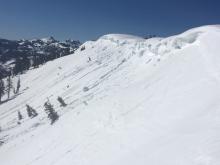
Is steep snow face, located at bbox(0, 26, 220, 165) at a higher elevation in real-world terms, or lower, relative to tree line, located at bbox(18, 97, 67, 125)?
higher

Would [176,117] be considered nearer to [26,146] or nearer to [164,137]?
[164,137]

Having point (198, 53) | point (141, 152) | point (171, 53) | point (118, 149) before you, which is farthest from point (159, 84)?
point (141, 152)

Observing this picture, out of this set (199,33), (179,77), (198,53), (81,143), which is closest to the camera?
(81,143)

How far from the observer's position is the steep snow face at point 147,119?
1448 centimetres

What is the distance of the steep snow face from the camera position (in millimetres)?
14484

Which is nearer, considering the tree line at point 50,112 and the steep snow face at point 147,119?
the steep snow face at point 147,119

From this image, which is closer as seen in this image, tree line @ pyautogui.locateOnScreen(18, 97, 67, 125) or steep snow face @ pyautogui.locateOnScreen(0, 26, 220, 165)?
steep snow face @ pyautogui.locateOnScreen(0, 26, 220, 165)

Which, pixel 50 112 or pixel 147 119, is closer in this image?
pixel 147 119

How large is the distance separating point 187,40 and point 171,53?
2.17 m

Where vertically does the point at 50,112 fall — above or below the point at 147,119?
below

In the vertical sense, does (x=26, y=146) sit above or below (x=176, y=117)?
below

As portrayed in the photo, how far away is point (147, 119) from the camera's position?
2036cm

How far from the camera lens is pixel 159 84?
26516 mm

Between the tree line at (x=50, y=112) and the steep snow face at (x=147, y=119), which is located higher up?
the steep snow face at (x=147, y=119)
